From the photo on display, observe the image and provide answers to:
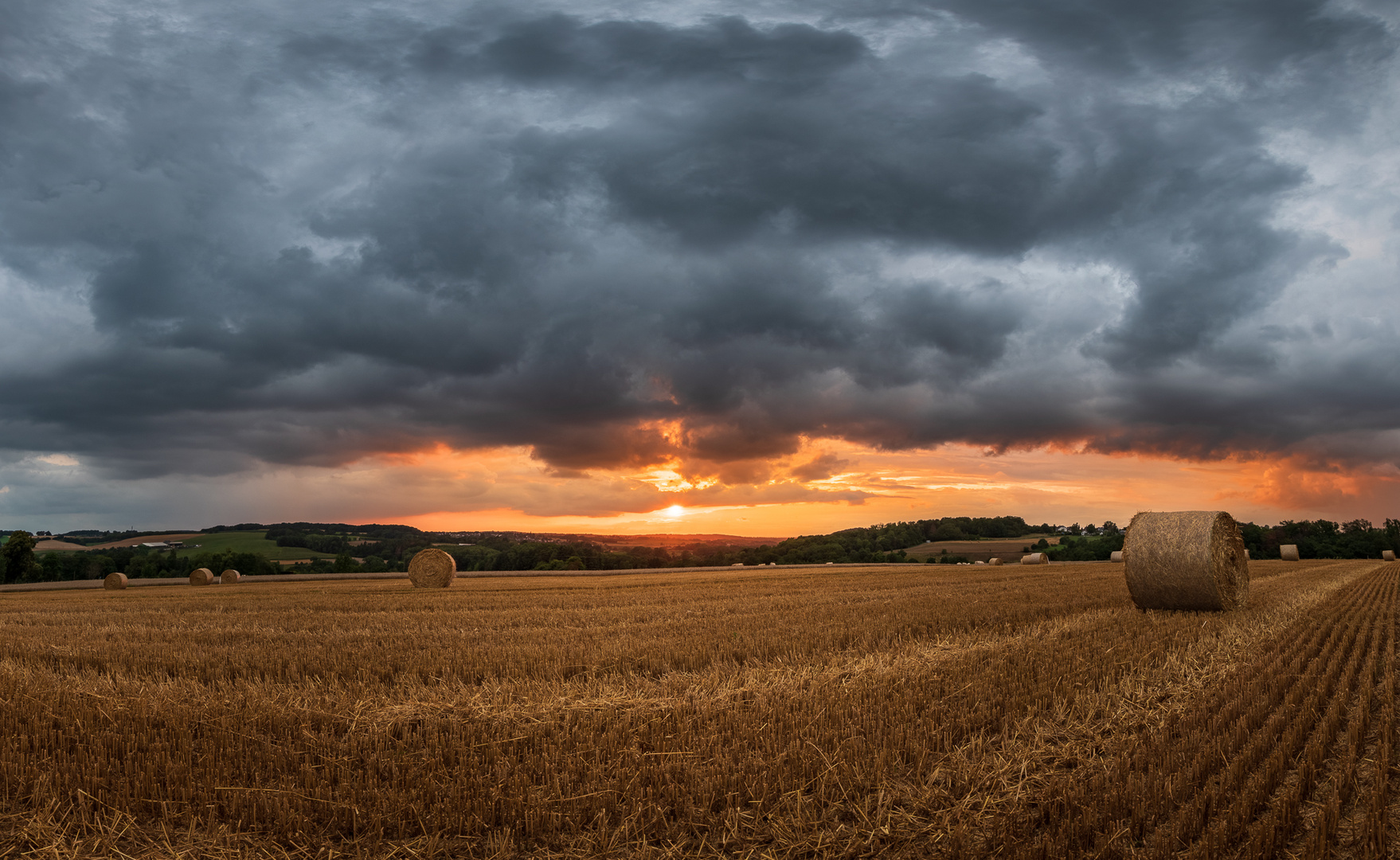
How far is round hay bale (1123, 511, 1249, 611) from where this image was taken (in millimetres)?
15297

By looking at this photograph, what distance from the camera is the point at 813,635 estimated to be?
10.9m

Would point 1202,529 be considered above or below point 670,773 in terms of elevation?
above

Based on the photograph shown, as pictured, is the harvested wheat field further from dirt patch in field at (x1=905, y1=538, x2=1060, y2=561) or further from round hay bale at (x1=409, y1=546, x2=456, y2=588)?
dirt patch in field at (x1=905, y1=538, x2=1060, y2=561)

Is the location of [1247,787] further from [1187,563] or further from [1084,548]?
[1084,548]

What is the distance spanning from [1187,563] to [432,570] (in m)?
23.5

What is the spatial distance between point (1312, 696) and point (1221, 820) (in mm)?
3988

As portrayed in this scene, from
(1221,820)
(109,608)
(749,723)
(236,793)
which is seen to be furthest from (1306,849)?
(109,608)

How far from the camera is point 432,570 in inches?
1105

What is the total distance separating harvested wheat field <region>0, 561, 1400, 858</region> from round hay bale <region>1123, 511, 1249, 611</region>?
12.4 ft

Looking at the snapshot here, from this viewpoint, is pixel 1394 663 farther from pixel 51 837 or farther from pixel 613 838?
pixel 51 837

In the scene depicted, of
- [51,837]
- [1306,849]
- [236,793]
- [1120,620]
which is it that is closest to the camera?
[1306,849]

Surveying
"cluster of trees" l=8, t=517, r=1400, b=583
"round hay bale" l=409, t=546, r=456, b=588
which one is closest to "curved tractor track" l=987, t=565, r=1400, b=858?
"round hay bale" l=409, t=546, r=456, b=588

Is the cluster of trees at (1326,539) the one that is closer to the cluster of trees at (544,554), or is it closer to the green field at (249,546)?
the cluster of trees at (544,554)

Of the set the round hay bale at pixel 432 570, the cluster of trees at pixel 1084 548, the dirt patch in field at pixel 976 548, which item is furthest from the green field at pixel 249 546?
the cluster of trees at pixel 1084 548
